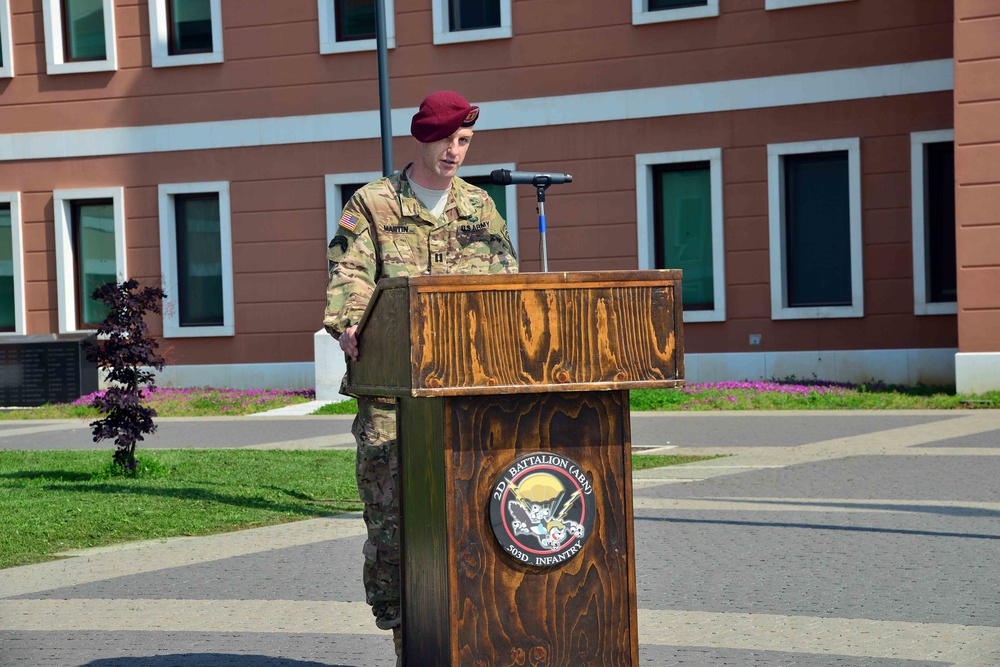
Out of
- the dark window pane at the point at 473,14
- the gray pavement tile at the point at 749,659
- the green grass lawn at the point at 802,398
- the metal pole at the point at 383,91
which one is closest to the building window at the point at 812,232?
the green grass lawn at the point at 802,398

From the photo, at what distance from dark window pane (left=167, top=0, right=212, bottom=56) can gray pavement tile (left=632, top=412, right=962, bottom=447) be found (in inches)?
420

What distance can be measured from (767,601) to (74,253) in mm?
19857

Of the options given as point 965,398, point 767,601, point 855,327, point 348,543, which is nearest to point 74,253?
point 855,327

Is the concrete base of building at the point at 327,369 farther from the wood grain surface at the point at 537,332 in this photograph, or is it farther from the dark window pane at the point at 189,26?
the wood grain surface at the point at 537,332

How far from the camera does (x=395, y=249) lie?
5.01m

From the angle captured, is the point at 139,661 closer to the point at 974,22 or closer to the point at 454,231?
the point at 454,231

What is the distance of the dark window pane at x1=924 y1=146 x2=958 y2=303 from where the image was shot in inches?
792

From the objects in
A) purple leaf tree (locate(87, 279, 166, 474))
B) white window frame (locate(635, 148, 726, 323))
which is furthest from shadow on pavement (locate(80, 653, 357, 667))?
white window frame (locate(635, 148, 726, 323))

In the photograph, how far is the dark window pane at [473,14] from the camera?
22.6 m

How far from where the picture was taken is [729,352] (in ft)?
69.8

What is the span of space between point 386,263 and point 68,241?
20506 mm

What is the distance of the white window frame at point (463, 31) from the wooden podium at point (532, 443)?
61.6ft

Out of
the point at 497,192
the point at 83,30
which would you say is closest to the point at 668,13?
the point at 497,192

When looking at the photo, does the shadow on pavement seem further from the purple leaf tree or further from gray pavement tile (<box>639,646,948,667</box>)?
the purple leaf tree
